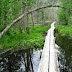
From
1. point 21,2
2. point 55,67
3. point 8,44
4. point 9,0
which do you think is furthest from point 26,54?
point 21,2

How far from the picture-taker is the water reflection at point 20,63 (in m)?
11.1

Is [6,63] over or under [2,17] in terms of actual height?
under

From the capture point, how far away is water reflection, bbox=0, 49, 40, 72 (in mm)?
11086

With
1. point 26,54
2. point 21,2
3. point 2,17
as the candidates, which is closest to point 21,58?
Answer: point 26,54

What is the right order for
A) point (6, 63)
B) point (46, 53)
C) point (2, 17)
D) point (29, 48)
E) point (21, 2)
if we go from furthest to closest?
point (21, 2) → point (2, 17) → point (29, 48) → point (6, 63) → point (46, 53)

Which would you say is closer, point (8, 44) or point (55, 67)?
point (55, 67)

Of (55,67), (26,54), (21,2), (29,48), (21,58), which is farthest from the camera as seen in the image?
(21,2)

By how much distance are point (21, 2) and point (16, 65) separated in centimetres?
1184

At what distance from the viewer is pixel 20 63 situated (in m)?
12.2

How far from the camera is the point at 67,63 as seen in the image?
37.7ft

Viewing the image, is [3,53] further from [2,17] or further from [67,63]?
[67,63]

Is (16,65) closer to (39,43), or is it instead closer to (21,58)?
(21,58)

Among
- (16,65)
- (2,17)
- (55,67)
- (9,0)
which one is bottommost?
(16,65)

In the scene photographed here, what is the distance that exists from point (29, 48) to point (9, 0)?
6.45 metres
